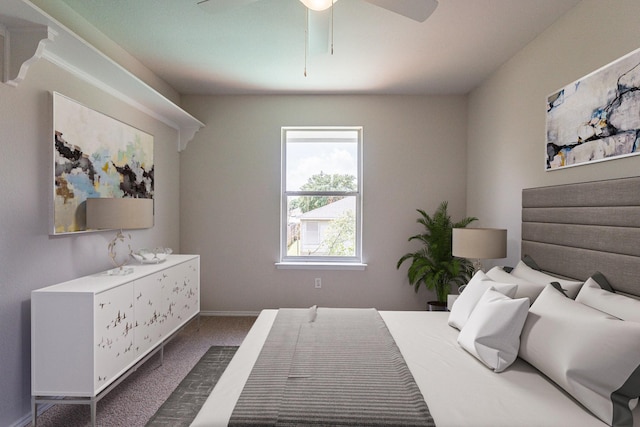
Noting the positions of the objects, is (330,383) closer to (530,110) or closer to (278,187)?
(530,110)

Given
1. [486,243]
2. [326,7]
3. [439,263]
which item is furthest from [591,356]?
[439,263]

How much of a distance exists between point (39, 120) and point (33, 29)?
537mm

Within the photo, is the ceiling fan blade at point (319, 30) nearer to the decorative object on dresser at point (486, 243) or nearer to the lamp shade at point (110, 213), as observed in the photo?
the lamp shade at point (110, 213)

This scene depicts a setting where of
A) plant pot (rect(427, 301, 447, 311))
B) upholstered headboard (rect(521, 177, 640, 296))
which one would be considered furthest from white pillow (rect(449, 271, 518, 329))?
plant pot (rect(427, 301, 447, 311))

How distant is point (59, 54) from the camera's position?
218 centimetres

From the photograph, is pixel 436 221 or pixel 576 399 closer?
pixel 576 399

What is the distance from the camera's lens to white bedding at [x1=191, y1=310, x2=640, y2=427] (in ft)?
4.15

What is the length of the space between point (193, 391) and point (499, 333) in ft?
6.72

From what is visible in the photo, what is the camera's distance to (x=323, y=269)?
4.09 m

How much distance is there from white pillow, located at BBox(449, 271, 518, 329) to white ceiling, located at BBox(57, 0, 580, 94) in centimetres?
182

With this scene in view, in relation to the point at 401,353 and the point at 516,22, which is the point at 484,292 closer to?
the point at 401,353

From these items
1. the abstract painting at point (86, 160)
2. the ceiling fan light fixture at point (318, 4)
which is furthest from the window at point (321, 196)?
the ceiling fan light fixture at point (318, 4)

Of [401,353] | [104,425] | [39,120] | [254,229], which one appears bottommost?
[104,425]

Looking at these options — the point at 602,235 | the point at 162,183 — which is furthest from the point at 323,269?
the point at 602,235
